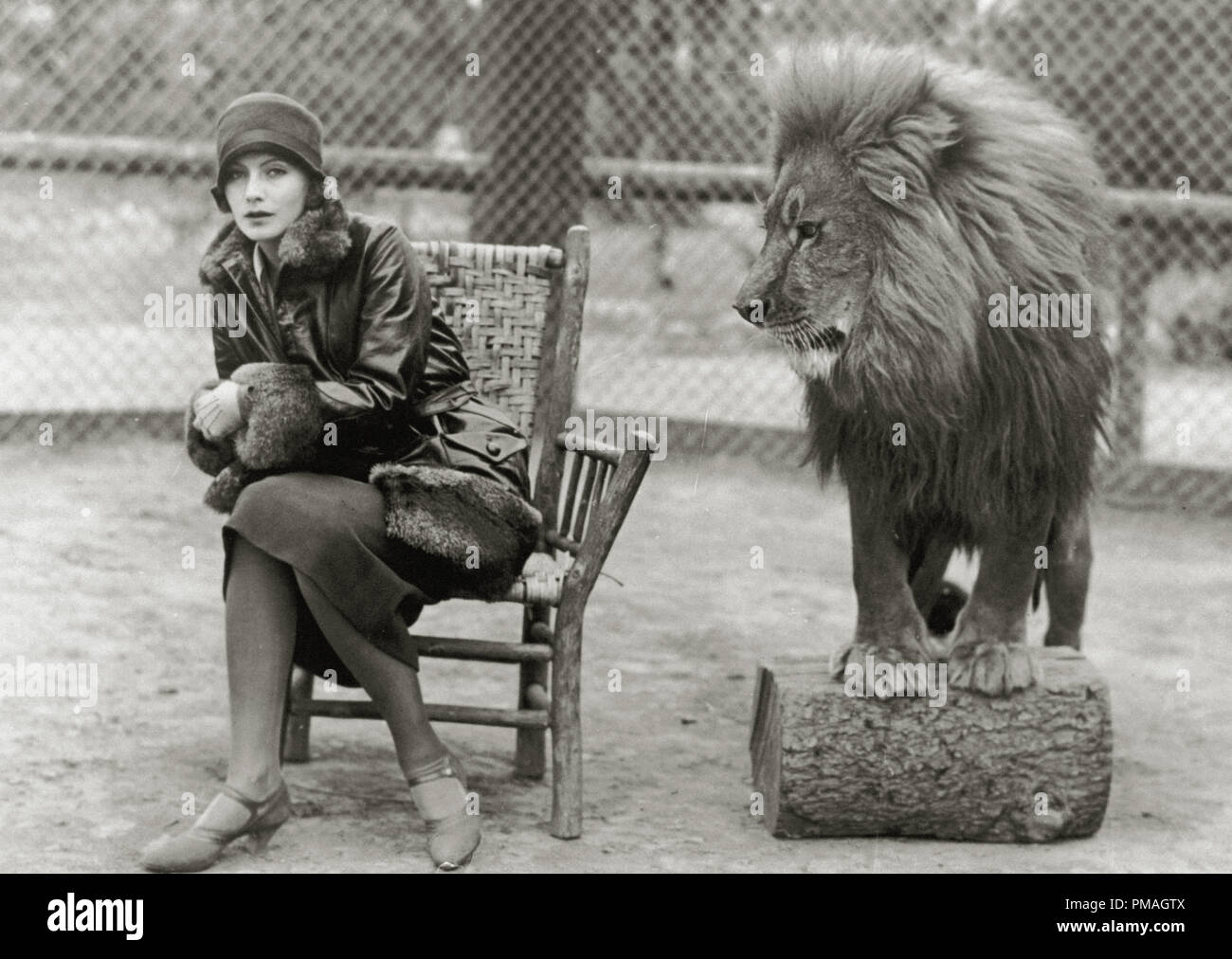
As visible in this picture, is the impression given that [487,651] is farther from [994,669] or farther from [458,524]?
[994,669]

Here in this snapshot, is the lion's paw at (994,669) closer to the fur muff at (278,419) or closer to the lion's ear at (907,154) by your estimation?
the lion's ear at (907,154)

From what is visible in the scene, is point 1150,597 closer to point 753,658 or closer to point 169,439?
point 753,658

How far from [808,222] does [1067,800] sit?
1.27 m

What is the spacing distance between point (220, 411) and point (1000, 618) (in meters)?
1.62

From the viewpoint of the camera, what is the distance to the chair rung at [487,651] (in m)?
3.41

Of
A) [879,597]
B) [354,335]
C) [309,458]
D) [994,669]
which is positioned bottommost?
[994,669]

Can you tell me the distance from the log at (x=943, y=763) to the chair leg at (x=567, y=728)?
0.40 meters

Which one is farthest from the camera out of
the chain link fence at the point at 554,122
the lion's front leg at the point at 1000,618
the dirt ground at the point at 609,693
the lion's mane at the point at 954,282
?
the chain link fence at the point at 554,122

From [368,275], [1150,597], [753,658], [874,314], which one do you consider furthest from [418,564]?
[1150,597]

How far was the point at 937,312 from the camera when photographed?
3180 mm

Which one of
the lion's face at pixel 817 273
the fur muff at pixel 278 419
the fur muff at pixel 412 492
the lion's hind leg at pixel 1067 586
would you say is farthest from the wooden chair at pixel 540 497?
the lion's hind leg at pixel 1067 586
